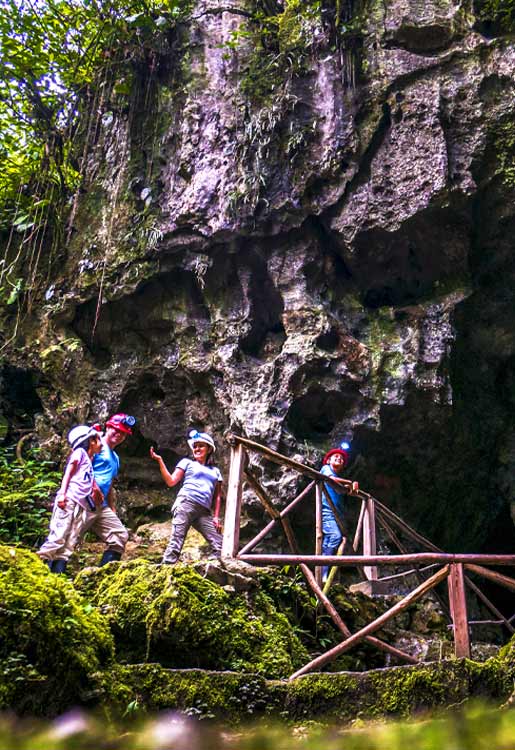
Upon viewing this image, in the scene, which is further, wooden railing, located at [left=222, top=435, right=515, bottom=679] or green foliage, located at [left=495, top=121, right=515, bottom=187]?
green foliage, located at [left=495, top=121, right=515, bottom=187]

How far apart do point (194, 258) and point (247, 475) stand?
4657 millimetres

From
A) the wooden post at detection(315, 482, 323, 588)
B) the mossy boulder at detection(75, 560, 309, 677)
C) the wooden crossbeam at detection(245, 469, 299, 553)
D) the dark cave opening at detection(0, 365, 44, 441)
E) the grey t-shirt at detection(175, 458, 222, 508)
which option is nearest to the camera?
the mossy boulder at detection(75, 560, 309, 677)

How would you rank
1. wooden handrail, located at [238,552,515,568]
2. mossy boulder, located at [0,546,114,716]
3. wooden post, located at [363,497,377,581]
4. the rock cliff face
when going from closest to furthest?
mossy boulder, located at [0,546,114,716], wooden handrail, located at [238,552,515,568], wooden post, located at [363,497,377,581], the rock cliff face

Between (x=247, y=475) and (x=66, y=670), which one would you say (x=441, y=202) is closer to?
(x=247, y=475)

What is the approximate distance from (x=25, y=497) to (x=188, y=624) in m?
5.09

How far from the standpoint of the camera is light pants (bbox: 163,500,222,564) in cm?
564

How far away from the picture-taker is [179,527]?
5.70m

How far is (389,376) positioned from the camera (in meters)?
8.61

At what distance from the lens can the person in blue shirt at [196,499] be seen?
18.7ft

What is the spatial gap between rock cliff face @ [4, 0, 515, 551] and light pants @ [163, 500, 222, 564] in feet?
7.53

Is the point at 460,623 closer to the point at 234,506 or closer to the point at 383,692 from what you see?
the point at 383,692

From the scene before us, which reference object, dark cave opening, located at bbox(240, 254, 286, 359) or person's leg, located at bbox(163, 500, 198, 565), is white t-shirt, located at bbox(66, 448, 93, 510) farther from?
dark cave opening, located at bbox(240, 254, 286, 359)

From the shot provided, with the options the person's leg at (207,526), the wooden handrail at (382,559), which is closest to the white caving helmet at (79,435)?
the person's leg at (207,526)

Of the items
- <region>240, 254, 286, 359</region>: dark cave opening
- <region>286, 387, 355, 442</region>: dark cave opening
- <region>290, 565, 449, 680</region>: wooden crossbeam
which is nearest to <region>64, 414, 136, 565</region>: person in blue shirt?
<region>290, 565, 449, 680</region>: wooden crossbeam
